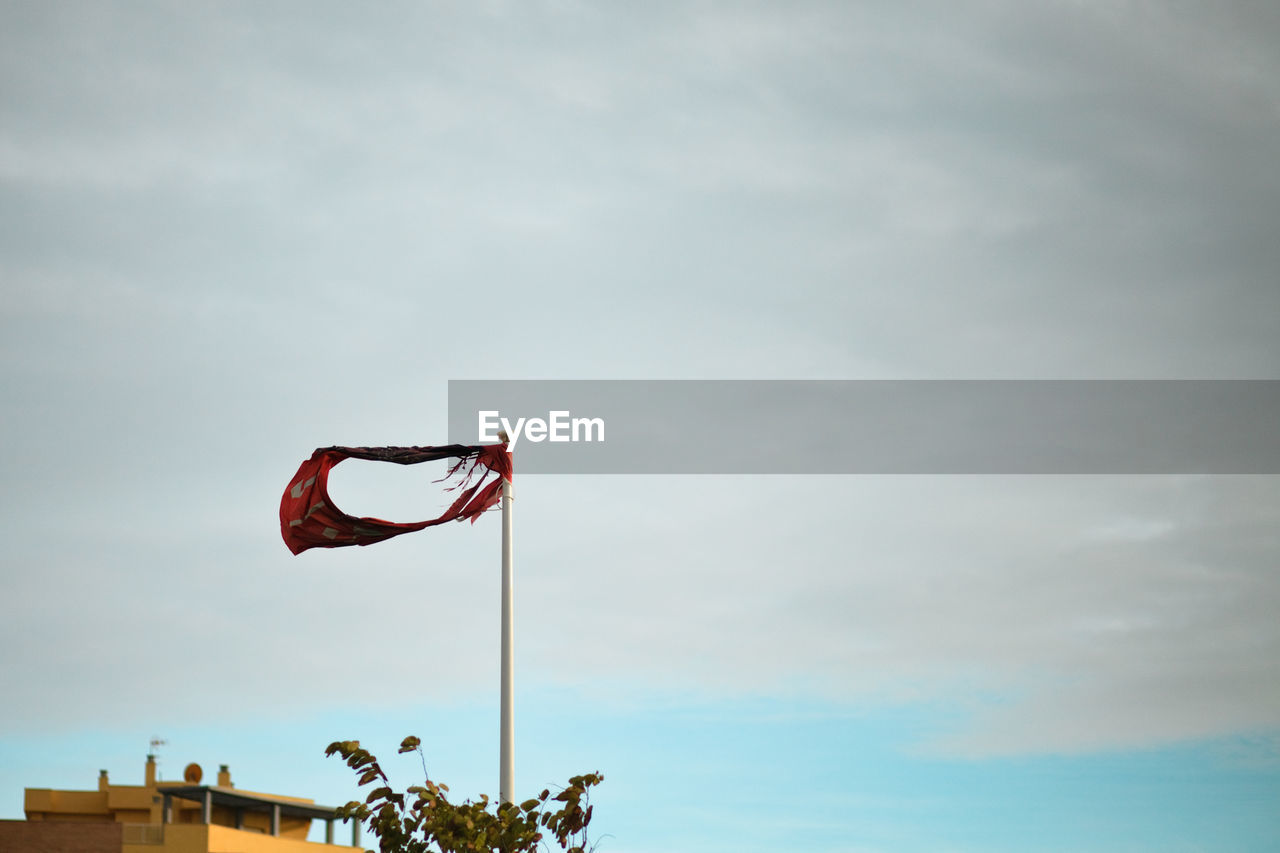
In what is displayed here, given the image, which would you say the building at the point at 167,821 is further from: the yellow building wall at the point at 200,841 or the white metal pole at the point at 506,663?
the white metal pole at the point at 506,663

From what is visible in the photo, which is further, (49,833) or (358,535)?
(49,833)

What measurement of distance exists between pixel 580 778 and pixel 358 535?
249 inches

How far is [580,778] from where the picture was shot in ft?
63.5

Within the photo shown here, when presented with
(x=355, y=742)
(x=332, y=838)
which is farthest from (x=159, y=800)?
(x=355, y=742)

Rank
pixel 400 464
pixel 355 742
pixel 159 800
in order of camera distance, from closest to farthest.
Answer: pixel 355 742 < pixel 400 464 < pixel 159 800

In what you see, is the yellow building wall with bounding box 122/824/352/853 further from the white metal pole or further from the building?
the white metal pole

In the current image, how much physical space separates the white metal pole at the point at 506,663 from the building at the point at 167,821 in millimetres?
34751

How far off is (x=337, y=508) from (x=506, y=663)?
4.02 metres

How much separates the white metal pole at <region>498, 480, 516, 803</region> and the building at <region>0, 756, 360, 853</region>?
34751 mm

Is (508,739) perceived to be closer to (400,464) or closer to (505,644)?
(505,644)

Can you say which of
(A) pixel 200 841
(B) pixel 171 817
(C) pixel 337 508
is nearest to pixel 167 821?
(B) pixel 171 817

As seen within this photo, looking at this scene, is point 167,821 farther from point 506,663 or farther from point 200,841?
point 506,663

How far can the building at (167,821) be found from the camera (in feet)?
172

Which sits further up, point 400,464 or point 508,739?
point 400,464
